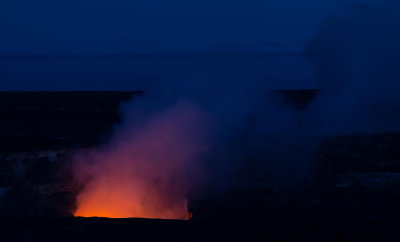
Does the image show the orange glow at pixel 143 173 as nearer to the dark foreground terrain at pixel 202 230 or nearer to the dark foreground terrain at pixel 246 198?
the dark foreground terrain at pixel 246 198

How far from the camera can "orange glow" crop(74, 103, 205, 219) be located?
397 centimetres

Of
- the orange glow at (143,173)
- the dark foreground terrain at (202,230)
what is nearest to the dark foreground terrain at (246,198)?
the dark foreground terrain at (202,230)

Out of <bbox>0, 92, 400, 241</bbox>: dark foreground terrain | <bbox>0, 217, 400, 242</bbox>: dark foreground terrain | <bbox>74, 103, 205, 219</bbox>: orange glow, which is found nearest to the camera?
<bbox>0, 217, 400, 242</bbox>: dark foreground terrain

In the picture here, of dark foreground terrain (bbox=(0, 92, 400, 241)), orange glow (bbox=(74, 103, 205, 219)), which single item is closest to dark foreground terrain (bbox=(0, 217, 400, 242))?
dark foreground terrain (bbox=(0, 92, 400, 241))

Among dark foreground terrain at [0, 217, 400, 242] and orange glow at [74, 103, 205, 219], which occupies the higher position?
orange glow at [74, 103, 205, 219]

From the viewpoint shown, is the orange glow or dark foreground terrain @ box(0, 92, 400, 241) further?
the orange glow

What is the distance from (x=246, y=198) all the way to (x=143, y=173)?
4.36 ft

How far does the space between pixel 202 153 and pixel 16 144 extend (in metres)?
2.45

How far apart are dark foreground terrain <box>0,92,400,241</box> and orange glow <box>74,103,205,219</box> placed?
0.78ft

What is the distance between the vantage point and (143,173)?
412 cm

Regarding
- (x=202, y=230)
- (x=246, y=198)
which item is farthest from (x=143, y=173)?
(x=202, y=230)

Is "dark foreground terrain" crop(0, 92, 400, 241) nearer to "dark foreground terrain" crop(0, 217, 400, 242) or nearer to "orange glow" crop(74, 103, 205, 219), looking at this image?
"dark foreground terrain" crop(0, 217, 400, 242)

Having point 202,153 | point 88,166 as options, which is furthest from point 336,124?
point 88,166

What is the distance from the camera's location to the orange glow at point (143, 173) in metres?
3.97
